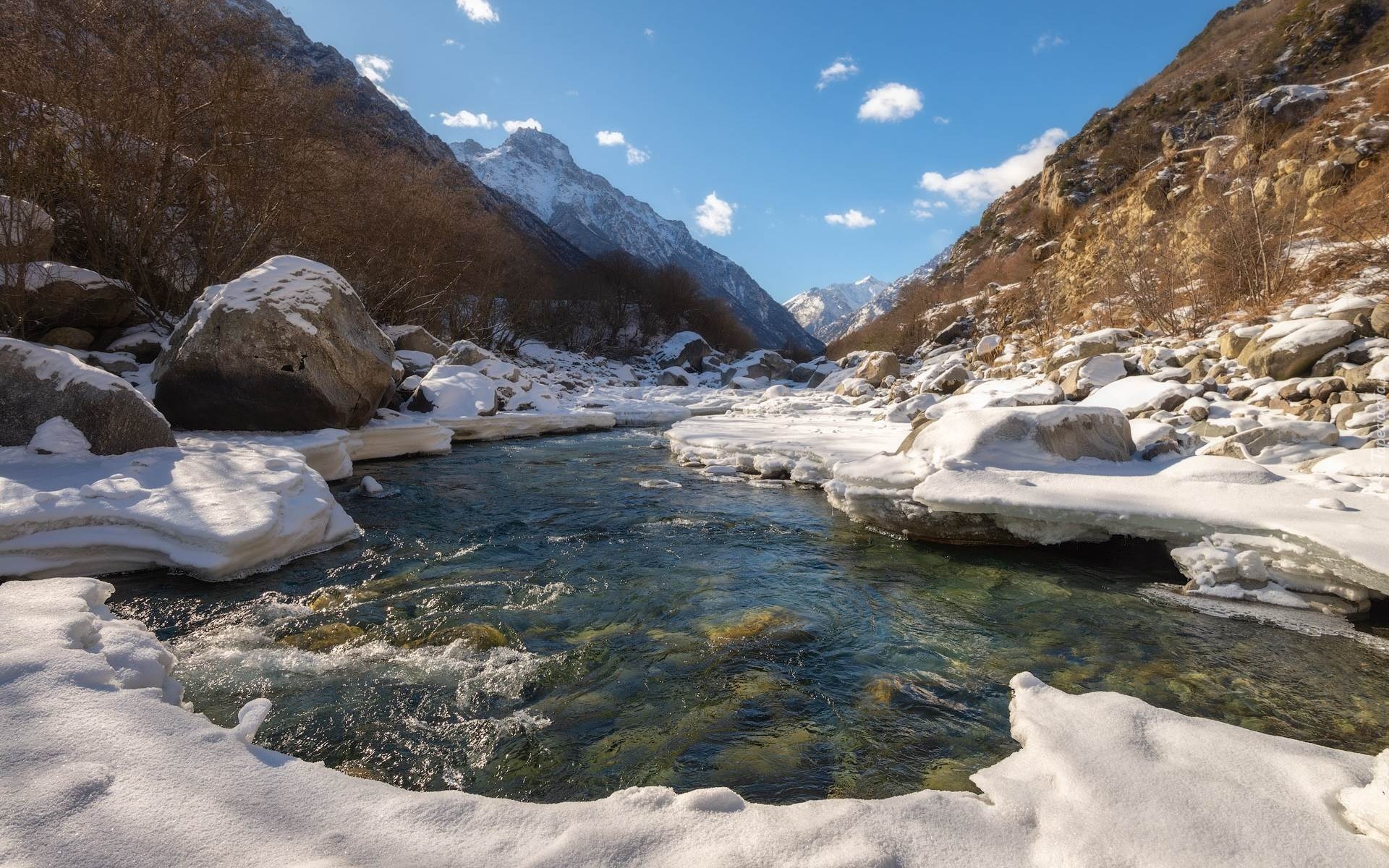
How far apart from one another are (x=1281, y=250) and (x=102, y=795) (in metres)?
14.3

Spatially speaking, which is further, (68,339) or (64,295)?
(68,339)

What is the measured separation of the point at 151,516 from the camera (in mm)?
4148

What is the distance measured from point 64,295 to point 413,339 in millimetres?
6935

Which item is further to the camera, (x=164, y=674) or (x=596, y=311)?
(x=596, y=311)

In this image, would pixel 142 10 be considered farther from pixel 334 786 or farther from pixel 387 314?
pixel 334 786

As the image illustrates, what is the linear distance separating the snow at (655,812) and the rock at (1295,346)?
6.67 meters

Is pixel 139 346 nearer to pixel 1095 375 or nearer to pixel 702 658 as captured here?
pixel 702 658

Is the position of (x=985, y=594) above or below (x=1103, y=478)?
below

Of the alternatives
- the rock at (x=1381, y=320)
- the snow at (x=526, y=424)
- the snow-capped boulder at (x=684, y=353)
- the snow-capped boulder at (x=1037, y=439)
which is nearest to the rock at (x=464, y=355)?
the snow at (x=526, y=424)

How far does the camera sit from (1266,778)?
1.93 m

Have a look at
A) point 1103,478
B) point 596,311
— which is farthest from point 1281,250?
point 596,311

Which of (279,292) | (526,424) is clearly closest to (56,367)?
(279,292)

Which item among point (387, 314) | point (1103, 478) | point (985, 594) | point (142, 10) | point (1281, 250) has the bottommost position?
point (985, 594)

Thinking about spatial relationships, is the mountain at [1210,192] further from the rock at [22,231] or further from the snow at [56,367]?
the rock at [22,231]
